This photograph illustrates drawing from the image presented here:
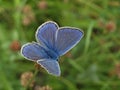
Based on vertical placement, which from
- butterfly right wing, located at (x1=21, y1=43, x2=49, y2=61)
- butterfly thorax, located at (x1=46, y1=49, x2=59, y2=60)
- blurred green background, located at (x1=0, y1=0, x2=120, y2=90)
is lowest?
butterfly right wing, located at (x1=21, y1=43, x2=49, y2=61)

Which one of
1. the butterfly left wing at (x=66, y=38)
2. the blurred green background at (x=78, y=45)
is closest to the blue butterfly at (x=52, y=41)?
the butterfly left wing at (x=66, y=38)

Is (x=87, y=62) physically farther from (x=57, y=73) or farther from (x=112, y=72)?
(x=57, y=73)

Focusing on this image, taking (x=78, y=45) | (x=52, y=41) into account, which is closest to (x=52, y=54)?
(x=52, y=41)

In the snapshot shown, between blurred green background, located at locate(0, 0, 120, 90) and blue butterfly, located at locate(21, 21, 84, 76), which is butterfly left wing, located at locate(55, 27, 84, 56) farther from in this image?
blurred green background, located at locate(0, 0, 120, 90)

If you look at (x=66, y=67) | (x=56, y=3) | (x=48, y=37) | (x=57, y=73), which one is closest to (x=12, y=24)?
(x=56, y=3)

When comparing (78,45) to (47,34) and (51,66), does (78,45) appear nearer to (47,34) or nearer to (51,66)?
(47,34)

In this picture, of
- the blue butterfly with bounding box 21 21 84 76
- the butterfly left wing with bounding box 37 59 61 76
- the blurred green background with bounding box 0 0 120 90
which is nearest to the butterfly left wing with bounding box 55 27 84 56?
the blue butterfly with bounding box 21 21 84 76

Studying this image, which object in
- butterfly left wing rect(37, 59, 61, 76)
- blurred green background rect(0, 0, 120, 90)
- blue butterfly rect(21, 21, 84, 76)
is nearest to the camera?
butterfly left wing rect(37, 59, 61, 76)
